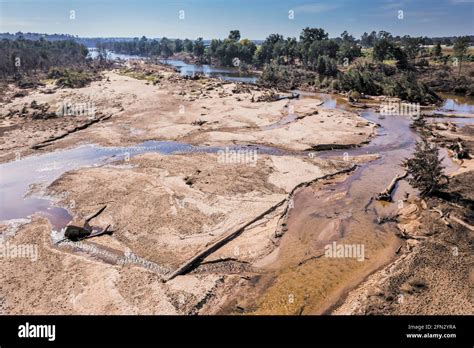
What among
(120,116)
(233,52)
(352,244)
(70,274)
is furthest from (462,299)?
(233,52)

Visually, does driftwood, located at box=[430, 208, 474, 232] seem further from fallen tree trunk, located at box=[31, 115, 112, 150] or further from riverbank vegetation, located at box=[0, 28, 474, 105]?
riverbank vegetation, located at box=[0, 28, 474, 105]

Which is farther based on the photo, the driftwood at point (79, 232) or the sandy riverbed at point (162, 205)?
the driftwood at point (79, 232)

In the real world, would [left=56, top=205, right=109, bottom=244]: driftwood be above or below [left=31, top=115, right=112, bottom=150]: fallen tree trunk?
below

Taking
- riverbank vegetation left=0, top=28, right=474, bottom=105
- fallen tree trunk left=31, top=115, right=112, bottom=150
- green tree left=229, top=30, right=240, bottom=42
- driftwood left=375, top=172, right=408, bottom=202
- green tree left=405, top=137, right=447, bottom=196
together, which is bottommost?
driftwood left=375, top=172, right=408, bottom=202

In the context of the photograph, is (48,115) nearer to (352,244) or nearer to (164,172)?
(164,172)

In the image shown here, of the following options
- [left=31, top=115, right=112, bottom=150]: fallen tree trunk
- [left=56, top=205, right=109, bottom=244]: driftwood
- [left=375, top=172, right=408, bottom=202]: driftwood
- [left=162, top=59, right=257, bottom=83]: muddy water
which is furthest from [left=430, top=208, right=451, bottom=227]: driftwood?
[left=162, top=59, right=257, bottom=83]: muddy water

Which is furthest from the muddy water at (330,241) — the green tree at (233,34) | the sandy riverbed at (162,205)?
the green tree at (233,34)

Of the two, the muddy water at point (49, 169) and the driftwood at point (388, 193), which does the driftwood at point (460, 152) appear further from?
the muddy water at point (49, 169)

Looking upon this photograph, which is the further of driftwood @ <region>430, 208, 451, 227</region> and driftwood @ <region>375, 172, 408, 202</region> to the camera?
driftwood @ <region>375, 172, 408, 202</region>

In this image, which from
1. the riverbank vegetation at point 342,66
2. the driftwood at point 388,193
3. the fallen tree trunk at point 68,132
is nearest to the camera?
the driftwood at point 388,193

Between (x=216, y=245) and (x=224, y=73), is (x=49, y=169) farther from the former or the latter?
(x=224, y=73)
